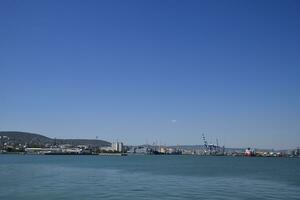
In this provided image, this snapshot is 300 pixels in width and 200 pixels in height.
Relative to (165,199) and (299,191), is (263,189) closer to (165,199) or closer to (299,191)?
(299,191)

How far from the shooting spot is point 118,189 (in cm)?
4697

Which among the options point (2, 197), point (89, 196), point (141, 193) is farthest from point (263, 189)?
point (2, 197)

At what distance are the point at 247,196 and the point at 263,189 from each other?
25.8 ft

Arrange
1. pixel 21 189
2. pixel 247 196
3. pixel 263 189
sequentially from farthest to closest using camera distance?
pixel 263 189, pixel 21 189, pixel 247 196

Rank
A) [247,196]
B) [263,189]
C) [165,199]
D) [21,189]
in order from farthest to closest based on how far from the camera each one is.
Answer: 1. [263,189]
2. [21,189]
3. [247,196]
4. [165,199]

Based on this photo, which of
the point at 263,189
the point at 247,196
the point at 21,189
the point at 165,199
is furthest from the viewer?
the point at 263,189

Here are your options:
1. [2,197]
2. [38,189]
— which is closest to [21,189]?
[38,189]

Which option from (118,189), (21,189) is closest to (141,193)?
(118,189)

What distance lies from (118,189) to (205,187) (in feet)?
31.0

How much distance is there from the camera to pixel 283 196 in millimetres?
43531

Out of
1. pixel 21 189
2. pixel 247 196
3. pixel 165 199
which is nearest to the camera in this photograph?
pixel 165 199

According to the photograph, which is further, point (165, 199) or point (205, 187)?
point (205, 187)

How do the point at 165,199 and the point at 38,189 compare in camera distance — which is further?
the point at 38,189

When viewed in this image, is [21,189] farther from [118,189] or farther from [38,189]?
[118,189]
